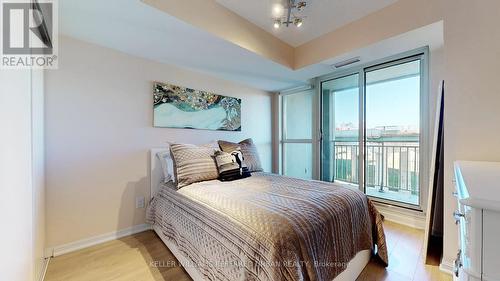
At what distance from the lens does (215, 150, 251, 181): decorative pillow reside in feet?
7.05

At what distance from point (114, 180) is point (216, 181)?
1140 millimetres

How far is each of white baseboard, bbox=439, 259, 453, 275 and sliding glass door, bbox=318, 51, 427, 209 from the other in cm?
99

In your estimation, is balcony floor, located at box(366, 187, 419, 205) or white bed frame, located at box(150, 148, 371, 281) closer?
white bed frame, located at box(150, 148, 371, 281)

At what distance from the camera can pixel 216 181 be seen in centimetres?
206

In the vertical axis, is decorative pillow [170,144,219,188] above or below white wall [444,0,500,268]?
below

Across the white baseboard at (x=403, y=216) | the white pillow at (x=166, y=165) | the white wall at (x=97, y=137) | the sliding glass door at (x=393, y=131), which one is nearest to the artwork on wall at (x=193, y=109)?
the white wall at (x=97, y=137)

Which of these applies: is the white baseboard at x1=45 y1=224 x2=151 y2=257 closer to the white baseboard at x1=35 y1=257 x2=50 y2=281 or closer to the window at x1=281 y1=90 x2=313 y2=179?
the white baseboard at x1=35 y1=257 x2=50 y2=281

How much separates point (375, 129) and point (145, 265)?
10.5ft

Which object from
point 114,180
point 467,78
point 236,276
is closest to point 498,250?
point 236,276

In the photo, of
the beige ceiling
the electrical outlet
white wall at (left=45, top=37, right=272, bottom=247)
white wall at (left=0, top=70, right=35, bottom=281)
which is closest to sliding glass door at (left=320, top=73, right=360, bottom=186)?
the beige ceiling

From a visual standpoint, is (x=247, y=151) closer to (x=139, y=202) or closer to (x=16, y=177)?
(x=139, y=202)

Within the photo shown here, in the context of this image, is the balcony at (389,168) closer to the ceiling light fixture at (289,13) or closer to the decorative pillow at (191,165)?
the ceiling light fixture at (289,13)

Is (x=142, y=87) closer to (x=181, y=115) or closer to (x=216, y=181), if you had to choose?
(x=181, y=115)

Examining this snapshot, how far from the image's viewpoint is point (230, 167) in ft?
7.20
